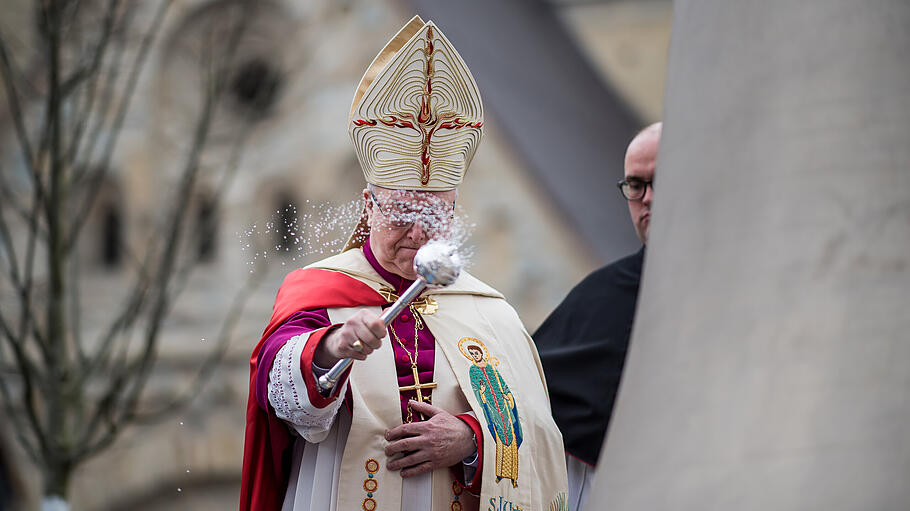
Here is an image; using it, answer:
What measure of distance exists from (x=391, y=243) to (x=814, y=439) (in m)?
1.63

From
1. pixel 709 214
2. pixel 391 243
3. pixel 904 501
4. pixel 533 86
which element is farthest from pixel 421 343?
pixel 533 86

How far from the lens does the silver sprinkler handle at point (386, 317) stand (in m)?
2.12

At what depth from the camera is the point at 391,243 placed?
265cm

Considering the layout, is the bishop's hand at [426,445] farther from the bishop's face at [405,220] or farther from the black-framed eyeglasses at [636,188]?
the black-framed eyeglasses at [636,188]

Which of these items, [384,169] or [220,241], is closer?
[384,169]

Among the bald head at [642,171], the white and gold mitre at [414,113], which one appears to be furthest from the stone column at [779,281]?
the bald head at [642,171]

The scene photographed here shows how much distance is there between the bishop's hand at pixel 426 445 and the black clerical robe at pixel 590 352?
0.94m

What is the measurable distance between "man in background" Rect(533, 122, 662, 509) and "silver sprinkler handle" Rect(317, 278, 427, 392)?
129 cm

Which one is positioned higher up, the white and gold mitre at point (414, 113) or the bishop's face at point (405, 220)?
the white and gold mitre at point (414, 113)

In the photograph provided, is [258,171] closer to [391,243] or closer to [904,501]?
[391,243]

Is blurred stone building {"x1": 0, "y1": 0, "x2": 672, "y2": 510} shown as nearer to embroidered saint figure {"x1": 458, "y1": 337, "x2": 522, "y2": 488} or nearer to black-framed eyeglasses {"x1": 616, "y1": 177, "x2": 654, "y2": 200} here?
black-framed eyeglasses {"x1": 616, "y1": 177, "x2": 654, "y2": 200}

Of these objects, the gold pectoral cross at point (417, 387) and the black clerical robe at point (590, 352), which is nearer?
the gold pectoral cross at point (417, 387)

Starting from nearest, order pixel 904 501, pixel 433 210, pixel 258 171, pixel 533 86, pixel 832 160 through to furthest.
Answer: pixel 904 501, pixel 832 160, pixel 433 210, pixel 533 86, pixel 258 171

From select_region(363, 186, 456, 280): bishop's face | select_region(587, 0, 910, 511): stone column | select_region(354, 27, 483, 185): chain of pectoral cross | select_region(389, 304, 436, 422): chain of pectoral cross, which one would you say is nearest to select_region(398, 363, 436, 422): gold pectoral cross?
select_region(389, 304, 436, 422): chain of pectoral cross
